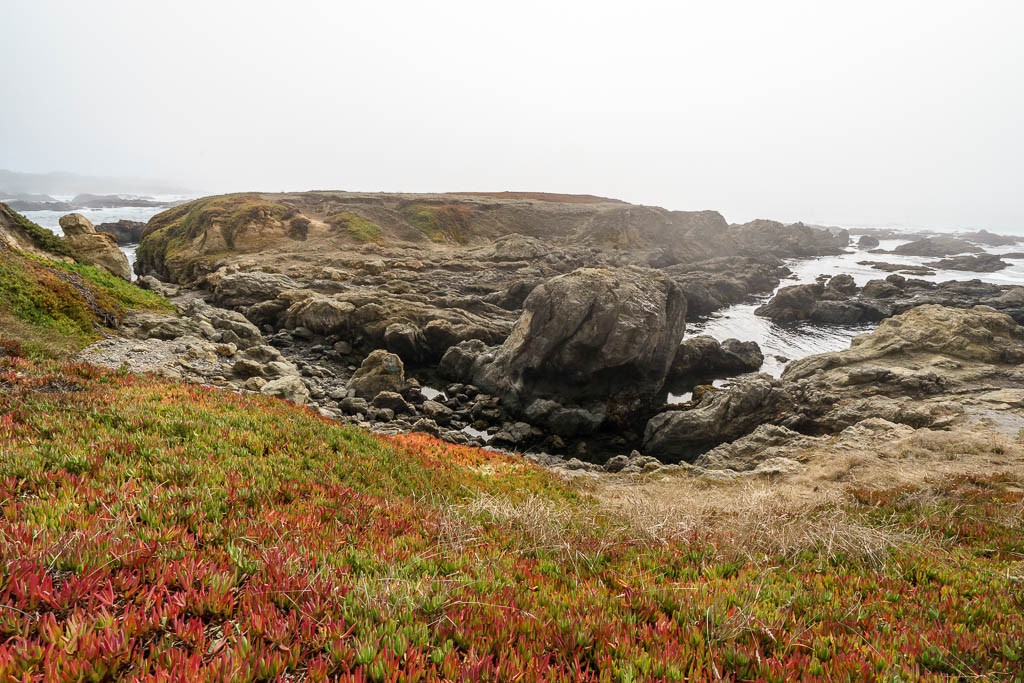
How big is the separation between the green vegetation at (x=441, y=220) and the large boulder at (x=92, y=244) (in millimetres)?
46296

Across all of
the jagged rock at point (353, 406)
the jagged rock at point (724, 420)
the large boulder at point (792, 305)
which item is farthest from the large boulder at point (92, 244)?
the large boulder at point (792, 305)

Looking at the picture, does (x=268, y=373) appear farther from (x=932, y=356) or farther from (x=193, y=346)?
(x=932, y=356)

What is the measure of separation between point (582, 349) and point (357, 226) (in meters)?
55.6

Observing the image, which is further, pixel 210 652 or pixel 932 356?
pixel 932 356

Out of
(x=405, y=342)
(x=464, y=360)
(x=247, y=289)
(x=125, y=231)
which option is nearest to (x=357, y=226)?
(x=247, y=289)

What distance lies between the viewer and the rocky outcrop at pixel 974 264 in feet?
292

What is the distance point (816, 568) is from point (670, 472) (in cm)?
1147

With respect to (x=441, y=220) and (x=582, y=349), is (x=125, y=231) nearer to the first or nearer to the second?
(x=441, y=220)

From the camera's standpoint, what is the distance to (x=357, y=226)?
73125mm

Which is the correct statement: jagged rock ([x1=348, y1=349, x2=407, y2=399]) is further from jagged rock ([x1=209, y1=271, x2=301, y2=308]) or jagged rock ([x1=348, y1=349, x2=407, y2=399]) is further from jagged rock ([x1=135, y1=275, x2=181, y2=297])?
jagged rock ([x1=135, y1=275, x2=181, y2=297])

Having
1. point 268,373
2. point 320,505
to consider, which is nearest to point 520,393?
point 268,373

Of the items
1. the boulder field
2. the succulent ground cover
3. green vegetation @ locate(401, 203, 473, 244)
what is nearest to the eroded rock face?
the boulder field

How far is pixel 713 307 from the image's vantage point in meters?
60.5

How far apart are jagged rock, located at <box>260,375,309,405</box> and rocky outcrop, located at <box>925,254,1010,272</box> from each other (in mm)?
121252
